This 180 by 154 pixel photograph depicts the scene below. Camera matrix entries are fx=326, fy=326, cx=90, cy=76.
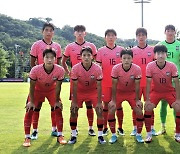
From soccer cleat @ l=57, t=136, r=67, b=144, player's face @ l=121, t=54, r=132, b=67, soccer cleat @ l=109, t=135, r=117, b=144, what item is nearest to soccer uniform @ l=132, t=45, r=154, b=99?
player's face @ l=121, t=54, r=132, b=67

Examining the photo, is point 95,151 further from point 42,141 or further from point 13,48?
point 13,48

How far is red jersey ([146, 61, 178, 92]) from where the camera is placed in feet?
20.9

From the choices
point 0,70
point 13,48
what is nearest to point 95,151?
point 0,70

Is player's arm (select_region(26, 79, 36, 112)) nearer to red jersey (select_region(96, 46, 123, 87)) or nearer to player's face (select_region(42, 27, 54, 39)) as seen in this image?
player's face (select_region(42, 27, 54, 39))

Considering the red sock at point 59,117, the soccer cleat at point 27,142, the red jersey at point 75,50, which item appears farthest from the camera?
the red jersey at point 75,50

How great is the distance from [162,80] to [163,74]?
0.13m

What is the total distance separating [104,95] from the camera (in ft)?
23.5

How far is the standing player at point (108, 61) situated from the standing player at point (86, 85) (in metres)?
0.64

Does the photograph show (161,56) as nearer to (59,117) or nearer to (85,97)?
(85,97)

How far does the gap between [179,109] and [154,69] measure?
0.90m

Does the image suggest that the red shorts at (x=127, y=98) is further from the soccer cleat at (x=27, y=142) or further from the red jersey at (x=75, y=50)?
the soccer cleat at (x=27, y=142)

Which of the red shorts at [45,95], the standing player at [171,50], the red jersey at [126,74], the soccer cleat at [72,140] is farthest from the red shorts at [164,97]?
the red shorts at [45,95]

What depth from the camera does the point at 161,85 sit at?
650 centimetres

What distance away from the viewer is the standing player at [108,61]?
7.18 meters
